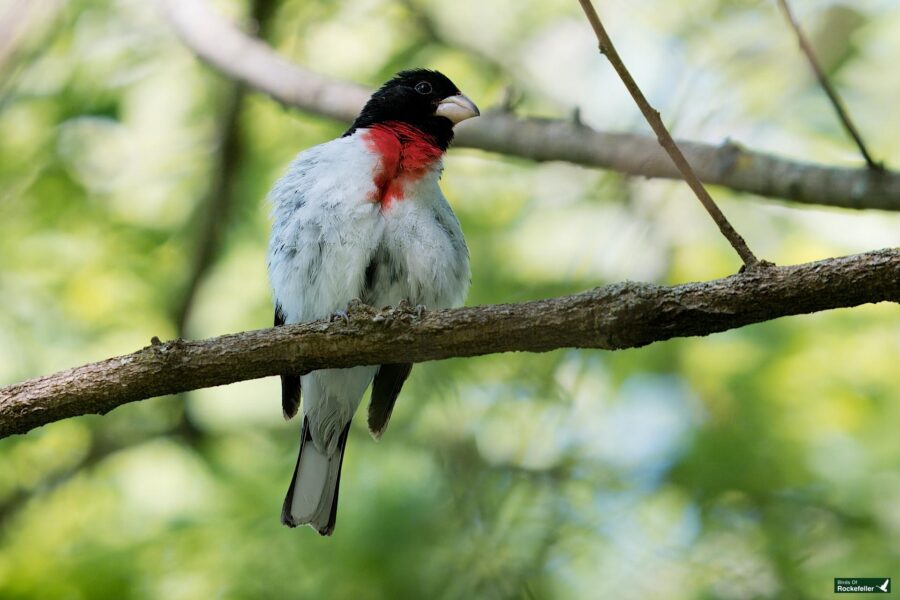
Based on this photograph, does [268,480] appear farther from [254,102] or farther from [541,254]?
[254,102]

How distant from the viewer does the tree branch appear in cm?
428

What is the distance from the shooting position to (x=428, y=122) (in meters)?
5.23

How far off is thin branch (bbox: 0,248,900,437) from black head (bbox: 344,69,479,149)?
200 cm

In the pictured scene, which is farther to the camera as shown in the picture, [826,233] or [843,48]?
[826,233]

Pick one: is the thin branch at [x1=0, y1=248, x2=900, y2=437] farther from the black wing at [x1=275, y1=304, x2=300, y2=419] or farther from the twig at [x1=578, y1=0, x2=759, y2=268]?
the black wing at [x1=275, y1=304, x2=300, y2=419]

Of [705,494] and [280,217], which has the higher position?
[280,217]

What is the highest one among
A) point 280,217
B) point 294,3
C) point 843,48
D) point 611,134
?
point 294,3

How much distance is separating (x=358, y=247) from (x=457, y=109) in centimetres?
112

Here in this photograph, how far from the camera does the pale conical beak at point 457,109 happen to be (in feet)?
16.7

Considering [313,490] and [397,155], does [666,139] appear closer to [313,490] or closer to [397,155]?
[397,155]

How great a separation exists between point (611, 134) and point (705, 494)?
1920 millimetres

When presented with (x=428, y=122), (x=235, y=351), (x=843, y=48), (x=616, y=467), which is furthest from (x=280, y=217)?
(x=843, y=48)

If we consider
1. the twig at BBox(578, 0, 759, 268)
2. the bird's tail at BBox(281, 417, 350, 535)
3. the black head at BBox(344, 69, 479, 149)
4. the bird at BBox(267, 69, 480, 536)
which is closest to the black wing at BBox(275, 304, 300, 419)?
the bird at BBox(267, 69, 480, 536)

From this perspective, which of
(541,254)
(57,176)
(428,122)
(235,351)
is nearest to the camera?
(235,351)
